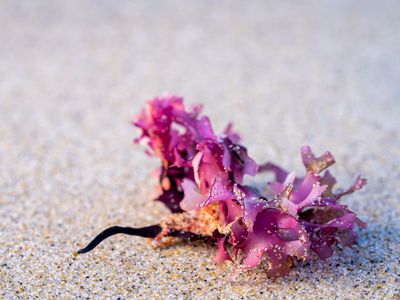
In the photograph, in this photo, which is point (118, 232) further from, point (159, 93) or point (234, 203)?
point (159, 93)

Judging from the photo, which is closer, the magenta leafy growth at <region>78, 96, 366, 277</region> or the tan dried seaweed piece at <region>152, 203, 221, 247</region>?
the magenta leafy growth at <region>78, 96, 366, 277</region>

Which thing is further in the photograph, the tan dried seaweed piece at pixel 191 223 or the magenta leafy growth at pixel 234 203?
the tan dried seaweed piece at pixel 191 223

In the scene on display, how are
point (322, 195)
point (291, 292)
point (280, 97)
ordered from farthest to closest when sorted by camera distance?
point (280, 97), point (322, 195), point (291, 292)

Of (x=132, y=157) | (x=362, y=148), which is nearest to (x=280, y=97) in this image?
(x=362, y=148)

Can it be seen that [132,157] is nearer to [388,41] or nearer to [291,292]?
[291,292]
